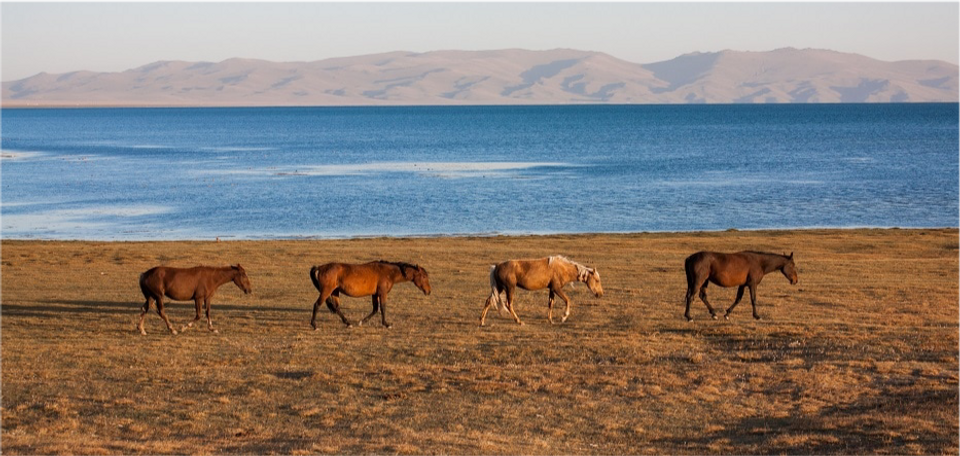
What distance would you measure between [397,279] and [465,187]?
53104 millimetres

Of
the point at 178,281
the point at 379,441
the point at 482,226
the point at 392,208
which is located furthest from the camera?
the point at 392,208

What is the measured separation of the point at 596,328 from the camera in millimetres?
20906

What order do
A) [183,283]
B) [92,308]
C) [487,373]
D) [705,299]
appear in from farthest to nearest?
[92,308] < [705,299] < [183,283] < [487,373]

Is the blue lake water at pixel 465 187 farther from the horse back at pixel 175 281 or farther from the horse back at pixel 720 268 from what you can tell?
the horse back at pixel 720 268

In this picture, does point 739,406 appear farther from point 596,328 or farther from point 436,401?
point 596,328

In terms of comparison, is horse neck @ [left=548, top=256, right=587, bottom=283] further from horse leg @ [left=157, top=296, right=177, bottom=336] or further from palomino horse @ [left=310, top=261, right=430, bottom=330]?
horse leg @ [left=157, top=296, right=177, bottom=336]

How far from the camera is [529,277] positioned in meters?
20.9

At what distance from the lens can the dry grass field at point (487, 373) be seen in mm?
13336

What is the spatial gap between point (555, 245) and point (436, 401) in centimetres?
2377

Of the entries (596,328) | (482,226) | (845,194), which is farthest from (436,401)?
(845,194)

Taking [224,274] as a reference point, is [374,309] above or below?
below

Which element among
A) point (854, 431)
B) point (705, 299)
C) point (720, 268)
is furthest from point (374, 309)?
point (854, 431)

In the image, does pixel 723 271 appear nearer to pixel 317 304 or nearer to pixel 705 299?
pixel 705 299

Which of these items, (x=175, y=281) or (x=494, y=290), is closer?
(x=175, y=281)
